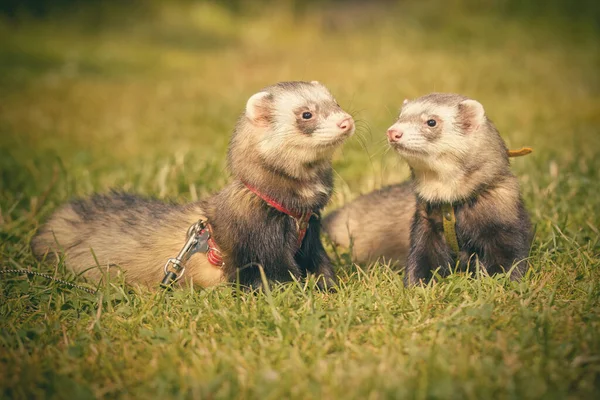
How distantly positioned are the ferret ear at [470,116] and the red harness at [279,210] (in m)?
1.00

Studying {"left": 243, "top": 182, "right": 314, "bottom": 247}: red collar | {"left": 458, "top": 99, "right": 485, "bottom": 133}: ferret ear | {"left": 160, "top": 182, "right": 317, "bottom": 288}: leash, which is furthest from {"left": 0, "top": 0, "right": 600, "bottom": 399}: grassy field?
{"left": 458, "top": 99, "right": 485, "bottom": 133}: ferret ear

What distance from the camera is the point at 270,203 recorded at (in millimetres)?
3482

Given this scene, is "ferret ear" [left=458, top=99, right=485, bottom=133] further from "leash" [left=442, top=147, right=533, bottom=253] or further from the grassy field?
the grassy field

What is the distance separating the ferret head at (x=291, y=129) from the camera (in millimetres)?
3473

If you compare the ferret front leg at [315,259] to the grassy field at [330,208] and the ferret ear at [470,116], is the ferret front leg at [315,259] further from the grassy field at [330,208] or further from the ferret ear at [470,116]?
the ferret ear at [470,116]

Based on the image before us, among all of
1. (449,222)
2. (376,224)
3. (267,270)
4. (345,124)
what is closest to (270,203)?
(267,270)

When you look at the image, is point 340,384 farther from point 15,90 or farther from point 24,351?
point 15,90

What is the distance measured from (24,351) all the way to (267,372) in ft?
3.76

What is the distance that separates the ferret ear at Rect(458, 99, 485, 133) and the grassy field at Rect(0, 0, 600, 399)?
599 mm

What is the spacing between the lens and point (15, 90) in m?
10.1

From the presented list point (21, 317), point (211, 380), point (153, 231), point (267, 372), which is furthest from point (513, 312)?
point (21, 317)

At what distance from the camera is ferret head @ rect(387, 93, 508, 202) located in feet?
12.0

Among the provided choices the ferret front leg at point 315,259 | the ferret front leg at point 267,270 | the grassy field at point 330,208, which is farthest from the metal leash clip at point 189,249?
the ferret front leg at point 315,259

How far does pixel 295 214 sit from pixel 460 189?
0.92 m
